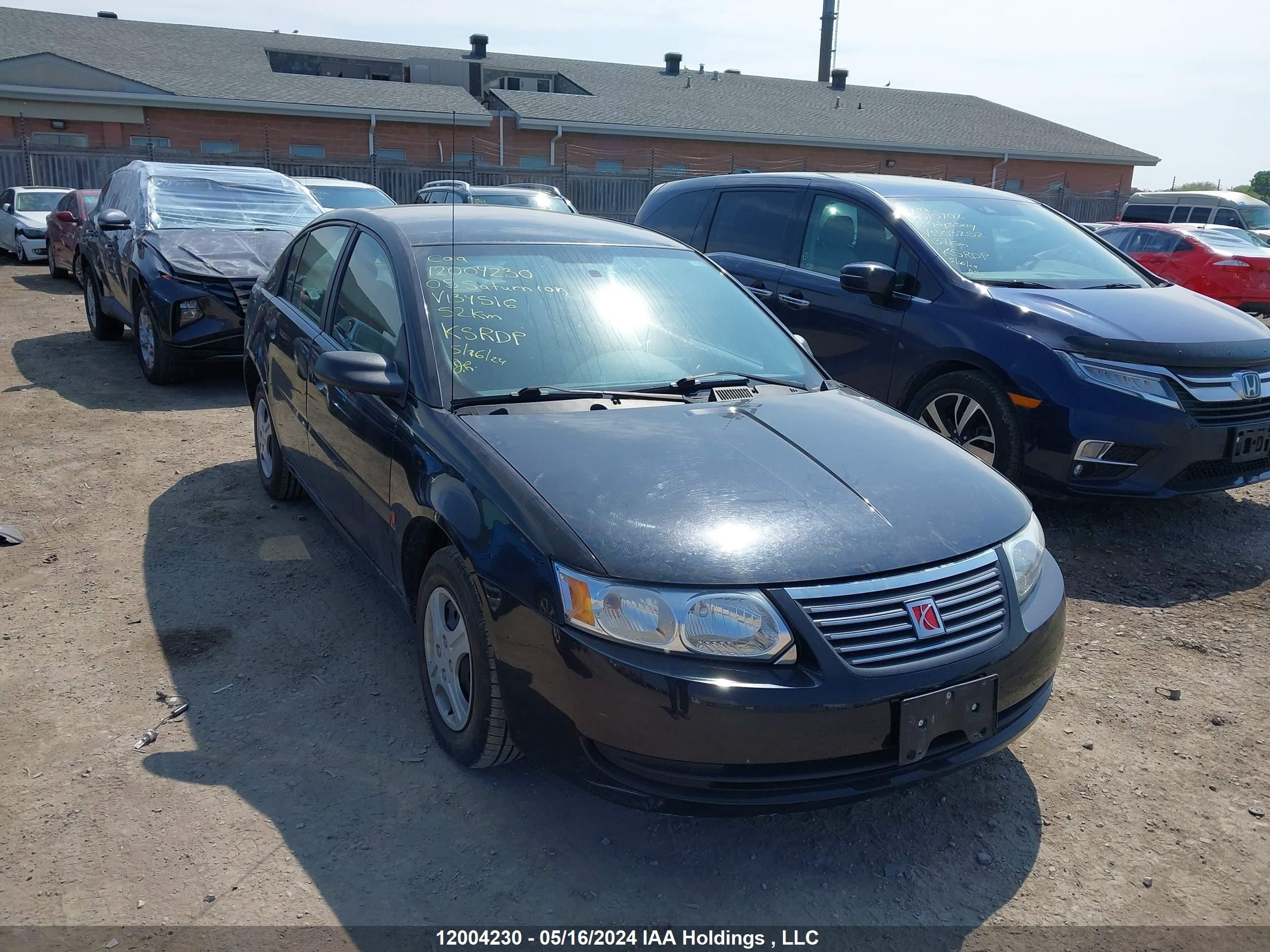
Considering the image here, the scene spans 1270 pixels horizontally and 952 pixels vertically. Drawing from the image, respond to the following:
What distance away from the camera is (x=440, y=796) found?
9.75 feet

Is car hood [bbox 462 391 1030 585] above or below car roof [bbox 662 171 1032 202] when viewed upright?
below

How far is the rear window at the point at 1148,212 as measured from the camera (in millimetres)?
21734

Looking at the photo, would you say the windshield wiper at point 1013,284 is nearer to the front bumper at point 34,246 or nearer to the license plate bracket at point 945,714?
the license plate bracket at point 945,714

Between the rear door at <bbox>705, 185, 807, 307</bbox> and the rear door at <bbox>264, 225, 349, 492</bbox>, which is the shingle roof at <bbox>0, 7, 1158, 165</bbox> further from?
the rear door at <bbox>264, 225, 349, 492</bbox>

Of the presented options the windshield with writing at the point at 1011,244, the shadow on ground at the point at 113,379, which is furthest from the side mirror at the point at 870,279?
the shadow on ground at the point at 113,379

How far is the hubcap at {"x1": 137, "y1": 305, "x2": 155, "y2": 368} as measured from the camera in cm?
777

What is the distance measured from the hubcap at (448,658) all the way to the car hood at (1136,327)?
138 inches

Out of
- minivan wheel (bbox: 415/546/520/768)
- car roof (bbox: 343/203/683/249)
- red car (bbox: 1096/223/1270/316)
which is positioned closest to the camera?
minivan wheel (bbox: 415/546/520/768)

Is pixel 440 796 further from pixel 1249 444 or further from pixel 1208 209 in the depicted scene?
pixel 1208 209

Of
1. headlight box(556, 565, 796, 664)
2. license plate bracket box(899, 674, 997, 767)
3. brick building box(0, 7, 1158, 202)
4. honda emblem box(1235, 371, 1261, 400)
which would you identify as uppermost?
brick building box(0, 7, 1158, 202)

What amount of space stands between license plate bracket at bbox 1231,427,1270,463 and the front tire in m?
7.13

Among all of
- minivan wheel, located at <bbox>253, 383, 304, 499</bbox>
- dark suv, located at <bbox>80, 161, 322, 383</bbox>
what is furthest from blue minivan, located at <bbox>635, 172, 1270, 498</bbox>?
dark suv, located at <bbox>80, 161, 322, 383</bbox>

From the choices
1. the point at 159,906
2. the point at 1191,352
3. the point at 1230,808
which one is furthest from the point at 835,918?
the point at 1191,352

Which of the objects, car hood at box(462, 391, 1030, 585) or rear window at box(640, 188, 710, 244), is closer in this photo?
car hood at box(462, 391, 1030, 585)
